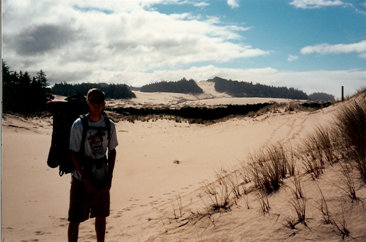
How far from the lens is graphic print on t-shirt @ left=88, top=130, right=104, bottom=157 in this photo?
8.34 ft

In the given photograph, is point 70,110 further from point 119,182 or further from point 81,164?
point 119,182

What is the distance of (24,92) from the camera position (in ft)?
95.7

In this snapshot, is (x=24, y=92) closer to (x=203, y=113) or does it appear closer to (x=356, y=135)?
(x=203, y=113)

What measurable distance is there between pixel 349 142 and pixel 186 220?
2.66 meters

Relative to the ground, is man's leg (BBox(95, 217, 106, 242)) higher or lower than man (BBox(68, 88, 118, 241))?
lower

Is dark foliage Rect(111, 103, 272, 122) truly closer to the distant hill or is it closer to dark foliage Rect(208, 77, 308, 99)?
the distant hill

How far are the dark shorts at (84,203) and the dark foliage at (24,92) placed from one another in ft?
94.7

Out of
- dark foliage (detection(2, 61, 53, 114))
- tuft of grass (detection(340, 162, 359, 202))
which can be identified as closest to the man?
tuft of grass (detection(340, 162, 359, 202))

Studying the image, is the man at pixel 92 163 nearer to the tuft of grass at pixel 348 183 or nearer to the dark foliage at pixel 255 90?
the tuft of grass at pixel 348 183

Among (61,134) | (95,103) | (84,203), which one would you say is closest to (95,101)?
(95,103)

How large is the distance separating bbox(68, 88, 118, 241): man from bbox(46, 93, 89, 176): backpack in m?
0.16

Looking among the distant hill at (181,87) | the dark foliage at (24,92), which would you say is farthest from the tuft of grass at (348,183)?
the distant hill at (181,87)

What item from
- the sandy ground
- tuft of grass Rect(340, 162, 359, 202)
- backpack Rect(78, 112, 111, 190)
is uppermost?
backpack Rect(78, 112, 111, 190)

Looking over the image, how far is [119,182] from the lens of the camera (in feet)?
21.8
